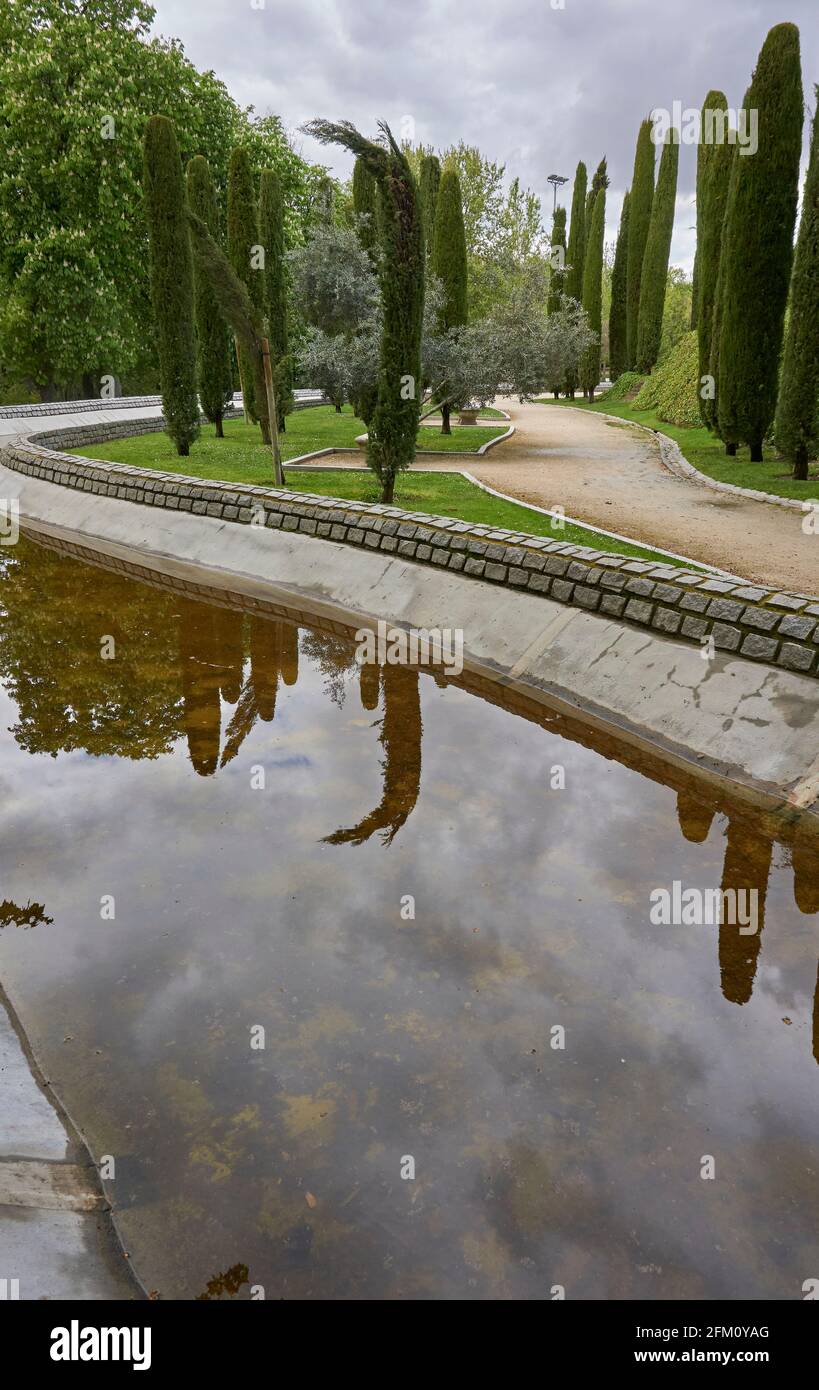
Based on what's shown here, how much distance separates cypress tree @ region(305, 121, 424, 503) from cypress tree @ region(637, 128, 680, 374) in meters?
26.8

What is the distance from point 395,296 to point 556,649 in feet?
24.2

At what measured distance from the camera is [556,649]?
28.1ft

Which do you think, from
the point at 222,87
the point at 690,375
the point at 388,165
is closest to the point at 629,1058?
the point at 388,165

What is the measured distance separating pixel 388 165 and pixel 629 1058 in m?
12.6

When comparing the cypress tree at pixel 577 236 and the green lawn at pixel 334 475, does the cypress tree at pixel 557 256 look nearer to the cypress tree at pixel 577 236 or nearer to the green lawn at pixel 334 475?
the cypress tree at pixel 577 236

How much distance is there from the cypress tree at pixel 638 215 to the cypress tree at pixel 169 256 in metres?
26.3

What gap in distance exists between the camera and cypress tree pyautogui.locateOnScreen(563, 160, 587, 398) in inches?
1756

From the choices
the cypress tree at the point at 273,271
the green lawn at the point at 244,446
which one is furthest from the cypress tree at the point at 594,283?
the cypress tree at the point at 273,271

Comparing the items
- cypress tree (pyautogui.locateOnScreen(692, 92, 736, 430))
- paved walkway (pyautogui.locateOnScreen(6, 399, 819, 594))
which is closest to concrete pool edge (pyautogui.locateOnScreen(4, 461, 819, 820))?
paved walkway (pyautogui.locateOnScreen(6, 399, 819, 594))

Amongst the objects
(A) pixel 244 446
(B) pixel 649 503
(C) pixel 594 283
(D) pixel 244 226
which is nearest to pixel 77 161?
(D) pixel 244 226

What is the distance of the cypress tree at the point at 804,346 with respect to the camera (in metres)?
14.4

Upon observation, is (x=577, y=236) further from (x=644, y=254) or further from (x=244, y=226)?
(x=244, y=226)

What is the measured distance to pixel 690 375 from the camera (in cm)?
2664

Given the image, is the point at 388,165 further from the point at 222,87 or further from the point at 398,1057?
the point at 222,87
